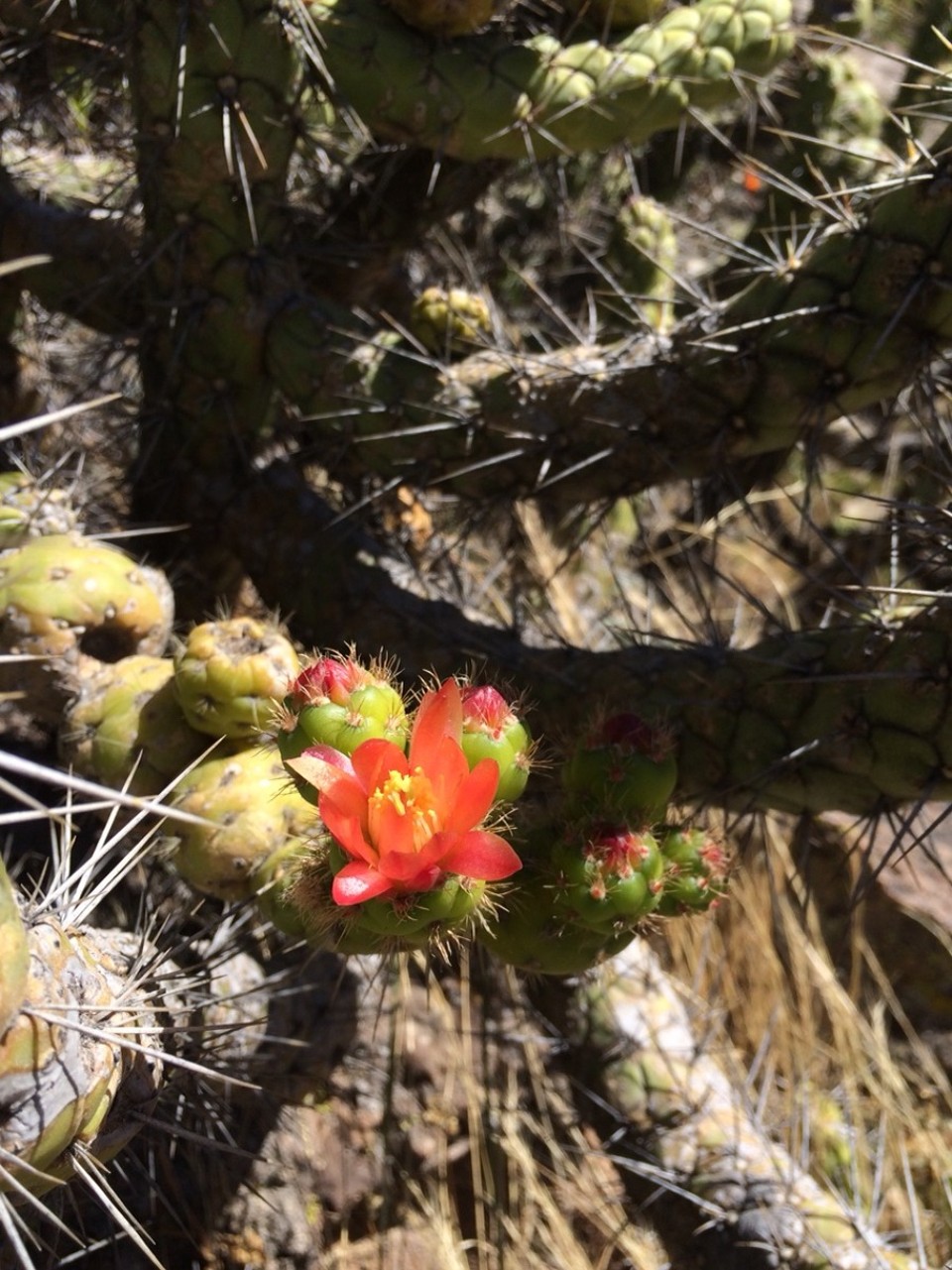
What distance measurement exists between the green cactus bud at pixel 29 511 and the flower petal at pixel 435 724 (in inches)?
39.8

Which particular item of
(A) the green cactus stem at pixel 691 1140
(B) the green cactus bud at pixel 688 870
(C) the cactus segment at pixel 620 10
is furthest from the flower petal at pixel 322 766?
(C) the cactus segment at pixel 620 10

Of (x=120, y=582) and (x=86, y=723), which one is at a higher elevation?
(x=120, y=582)

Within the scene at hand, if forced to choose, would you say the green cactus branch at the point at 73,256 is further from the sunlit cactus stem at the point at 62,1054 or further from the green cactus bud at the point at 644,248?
the sunlit cactus stem at the point at 62,1054

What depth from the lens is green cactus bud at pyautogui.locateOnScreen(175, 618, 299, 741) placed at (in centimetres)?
161

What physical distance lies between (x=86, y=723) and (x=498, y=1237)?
1573 mm

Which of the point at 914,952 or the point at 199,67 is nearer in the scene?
the point at 199,67

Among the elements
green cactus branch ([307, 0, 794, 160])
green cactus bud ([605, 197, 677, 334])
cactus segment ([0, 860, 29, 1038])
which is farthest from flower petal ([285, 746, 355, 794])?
green cactus bud ([605, 197, 677, 334])

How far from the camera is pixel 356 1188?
2.48 m

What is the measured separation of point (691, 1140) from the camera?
7.11 ft

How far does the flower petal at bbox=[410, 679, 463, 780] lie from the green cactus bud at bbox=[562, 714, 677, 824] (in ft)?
0.95

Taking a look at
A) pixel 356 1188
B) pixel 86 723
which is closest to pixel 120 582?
pixel 86 723

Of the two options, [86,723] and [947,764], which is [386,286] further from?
[947,764]

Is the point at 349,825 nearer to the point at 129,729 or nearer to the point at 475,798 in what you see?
the point at 475,798

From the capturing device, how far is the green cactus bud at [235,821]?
1588mm
